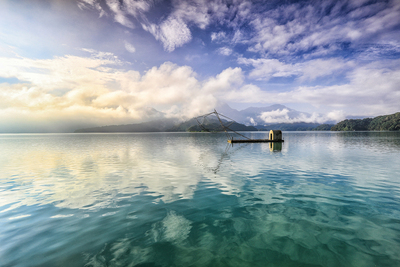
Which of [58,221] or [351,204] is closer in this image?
[58,221]

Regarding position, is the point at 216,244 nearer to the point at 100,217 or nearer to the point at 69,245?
the point at 69,245

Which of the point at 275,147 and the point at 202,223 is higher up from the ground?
the point at 202,223

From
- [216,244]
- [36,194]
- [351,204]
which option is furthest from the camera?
[36,194]

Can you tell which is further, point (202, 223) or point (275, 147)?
point (275, 147)

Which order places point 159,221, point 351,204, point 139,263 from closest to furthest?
point 139,263 < point 159,221 < point 351,204

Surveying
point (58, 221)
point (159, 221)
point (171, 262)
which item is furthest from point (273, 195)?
point (58, 221)

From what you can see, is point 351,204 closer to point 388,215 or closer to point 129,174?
point 388,215

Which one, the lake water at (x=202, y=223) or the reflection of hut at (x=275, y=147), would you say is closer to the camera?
the lake water at (x=202, y=223)

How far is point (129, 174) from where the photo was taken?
22.3m

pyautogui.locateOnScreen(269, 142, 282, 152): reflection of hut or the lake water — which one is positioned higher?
the lake water

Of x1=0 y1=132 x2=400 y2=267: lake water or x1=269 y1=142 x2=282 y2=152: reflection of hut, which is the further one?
x1=269 y1=142 x2=282 y2=152: reflection of hut

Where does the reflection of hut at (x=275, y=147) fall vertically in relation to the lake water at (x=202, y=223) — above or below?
below

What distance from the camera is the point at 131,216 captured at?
10.9 m

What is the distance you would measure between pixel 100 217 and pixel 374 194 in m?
20.7
